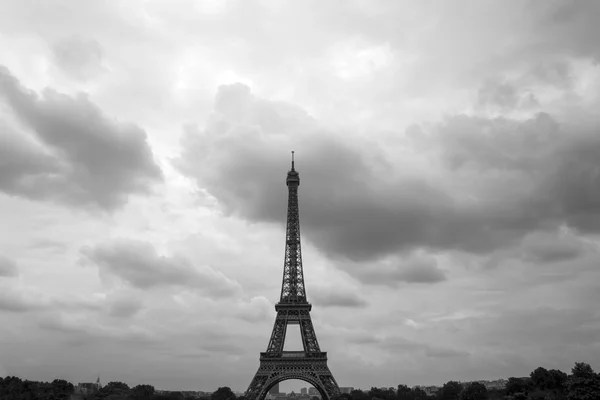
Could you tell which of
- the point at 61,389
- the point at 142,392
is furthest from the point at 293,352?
the point at 61,389

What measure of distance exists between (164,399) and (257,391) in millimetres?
27168

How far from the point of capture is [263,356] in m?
104

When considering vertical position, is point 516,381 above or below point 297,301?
below

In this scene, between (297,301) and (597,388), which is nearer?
(597,388)

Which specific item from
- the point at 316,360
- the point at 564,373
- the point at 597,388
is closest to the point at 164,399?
the point at 316,360

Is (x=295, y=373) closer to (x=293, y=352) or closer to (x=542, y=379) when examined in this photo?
(x=293, y=352)

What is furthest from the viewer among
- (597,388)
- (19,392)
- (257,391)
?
(19,392)

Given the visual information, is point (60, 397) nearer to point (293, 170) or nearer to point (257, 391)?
point (257, 391)

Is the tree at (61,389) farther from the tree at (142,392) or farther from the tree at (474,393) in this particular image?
the tree at (474,393)

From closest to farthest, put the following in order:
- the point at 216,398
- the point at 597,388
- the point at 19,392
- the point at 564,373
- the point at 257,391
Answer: the point at 597,388 < the point at 564,373 < the point at 257,391 < the point at 19,392 < the point at 216,398

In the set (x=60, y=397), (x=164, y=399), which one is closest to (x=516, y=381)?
(x=164, y=399)

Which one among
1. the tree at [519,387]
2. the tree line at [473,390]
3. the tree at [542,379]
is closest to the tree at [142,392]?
the tree line at [473,390]

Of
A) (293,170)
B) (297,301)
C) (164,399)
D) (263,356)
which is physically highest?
(293,170)

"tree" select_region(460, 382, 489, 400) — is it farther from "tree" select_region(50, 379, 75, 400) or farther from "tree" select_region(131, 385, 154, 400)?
"tree" select_region(50, 379, 75, 400)
